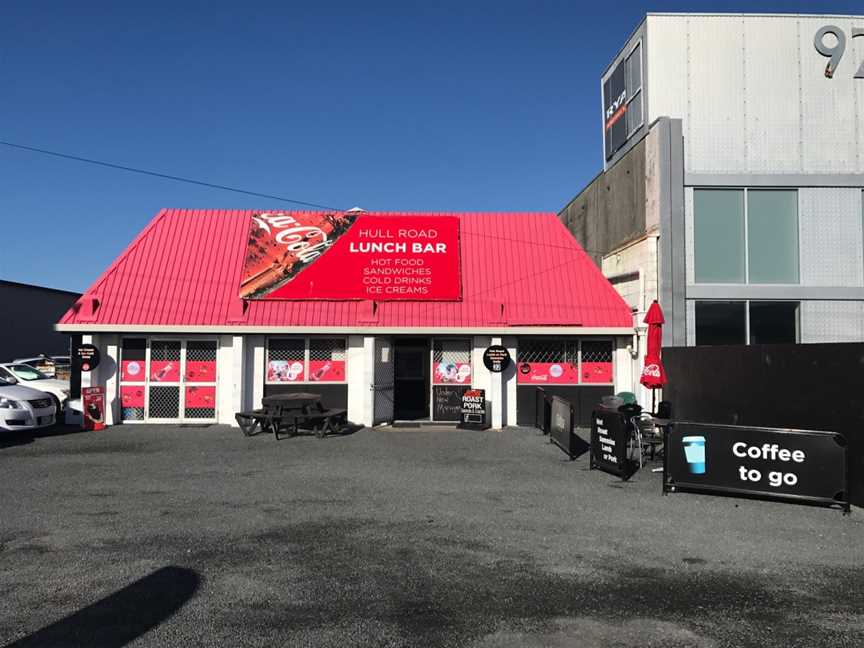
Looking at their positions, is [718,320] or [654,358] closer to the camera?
[654,358]

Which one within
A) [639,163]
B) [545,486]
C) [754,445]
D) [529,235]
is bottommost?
[545,486]

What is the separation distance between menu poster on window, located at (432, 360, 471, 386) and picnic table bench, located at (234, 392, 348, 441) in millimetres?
3174

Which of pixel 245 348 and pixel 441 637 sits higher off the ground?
pixel 245 348

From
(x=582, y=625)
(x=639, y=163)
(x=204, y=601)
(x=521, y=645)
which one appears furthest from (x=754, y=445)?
(x=639, y=163)

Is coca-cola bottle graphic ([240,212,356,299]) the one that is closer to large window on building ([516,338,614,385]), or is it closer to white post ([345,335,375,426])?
white post ([345,335,375,426])

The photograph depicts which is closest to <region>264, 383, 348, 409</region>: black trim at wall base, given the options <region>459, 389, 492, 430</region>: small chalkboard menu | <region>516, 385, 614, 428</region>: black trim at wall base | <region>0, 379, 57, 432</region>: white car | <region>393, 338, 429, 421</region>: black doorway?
<region>393, 338, 429, 421</region>: black doorway

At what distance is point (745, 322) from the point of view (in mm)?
15727

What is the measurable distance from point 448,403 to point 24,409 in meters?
10.4

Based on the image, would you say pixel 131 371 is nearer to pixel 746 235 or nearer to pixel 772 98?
pixel 746 235

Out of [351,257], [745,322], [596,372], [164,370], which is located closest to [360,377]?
[351,257]

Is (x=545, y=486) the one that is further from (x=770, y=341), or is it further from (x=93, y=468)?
(x=770, y=341)

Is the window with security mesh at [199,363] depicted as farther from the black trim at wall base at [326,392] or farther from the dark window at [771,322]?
the dark window at [771,322]

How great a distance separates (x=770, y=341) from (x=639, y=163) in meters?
6.01

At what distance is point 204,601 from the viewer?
4.95 metres
